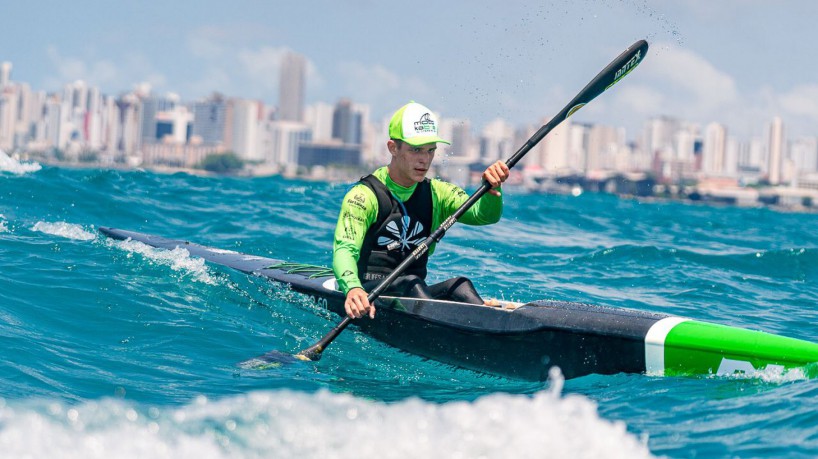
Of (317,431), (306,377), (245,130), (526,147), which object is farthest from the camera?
(245,130)

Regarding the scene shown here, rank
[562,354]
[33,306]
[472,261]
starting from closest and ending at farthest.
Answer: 1. [562,354]
2. [33,306]
3. [472,261]

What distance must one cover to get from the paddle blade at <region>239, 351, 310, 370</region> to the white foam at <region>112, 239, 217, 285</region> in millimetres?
2173

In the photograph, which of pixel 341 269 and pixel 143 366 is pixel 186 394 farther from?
pixel 341 269

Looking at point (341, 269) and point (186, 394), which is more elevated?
point (341, 269)

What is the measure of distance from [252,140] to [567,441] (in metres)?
190

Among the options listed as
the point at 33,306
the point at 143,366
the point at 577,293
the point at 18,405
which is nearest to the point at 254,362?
the point at 143,366

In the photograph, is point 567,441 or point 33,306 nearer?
point 567,441

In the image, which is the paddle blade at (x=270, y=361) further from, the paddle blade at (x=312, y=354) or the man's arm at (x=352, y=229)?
the man's arm at (x=352, y=229)

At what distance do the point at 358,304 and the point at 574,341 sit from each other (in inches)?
49.5

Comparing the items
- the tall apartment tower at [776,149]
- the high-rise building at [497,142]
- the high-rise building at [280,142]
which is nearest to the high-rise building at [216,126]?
the high-rise building at [280,142]

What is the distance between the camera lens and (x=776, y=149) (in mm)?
173375

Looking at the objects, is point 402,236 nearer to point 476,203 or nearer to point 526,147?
point 476,203

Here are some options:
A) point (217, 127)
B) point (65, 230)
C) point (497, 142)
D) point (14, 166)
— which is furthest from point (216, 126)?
point (65, 230)

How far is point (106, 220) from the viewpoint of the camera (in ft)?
41.8
